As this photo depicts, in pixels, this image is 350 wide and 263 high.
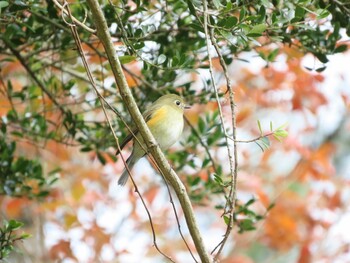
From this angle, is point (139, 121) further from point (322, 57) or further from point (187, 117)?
point (187, 117)

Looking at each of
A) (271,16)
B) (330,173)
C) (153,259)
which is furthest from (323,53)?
(153,259)

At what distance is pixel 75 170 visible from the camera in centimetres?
530

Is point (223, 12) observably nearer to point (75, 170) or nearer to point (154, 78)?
point (154, 78)

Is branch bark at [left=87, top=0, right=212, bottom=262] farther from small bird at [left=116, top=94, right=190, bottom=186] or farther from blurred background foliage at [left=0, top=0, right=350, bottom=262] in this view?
small bird at [left=116, top=94, right=190, bottom=186]

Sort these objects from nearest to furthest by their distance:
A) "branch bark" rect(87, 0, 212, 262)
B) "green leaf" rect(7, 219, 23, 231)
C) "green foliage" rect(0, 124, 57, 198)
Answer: "branch bark" rect(87, 0, 212, 262) → "green leaf" rect(7, 219, 23, 231) → "green foliage" rect(0, 124, 57, 198)

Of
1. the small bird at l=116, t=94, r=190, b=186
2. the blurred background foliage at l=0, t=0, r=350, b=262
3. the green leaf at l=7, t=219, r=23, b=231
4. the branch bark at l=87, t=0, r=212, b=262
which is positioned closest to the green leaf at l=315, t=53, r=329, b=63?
the blurred background foliage at l=0, t=0, r=350, b=262

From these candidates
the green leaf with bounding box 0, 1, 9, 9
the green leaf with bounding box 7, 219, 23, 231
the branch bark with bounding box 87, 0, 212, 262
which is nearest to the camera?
the branch bark with bounding box 87, 0, 212, 262

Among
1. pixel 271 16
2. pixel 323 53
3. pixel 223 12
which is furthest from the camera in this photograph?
pixel 323 53

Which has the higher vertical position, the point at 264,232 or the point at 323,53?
the point at 323,53

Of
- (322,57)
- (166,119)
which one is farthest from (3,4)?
(322,57)

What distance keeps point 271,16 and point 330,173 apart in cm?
326

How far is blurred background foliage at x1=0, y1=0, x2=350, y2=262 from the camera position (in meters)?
2.65

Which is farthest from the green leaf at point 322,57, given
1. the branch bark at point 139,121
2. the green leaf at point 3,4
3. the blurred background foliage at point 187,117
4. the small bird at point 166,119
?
the green leaf at point 3,4

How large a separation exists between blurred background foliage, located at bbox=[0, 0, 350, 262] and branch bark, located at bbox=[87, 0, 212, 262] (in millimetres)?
160
